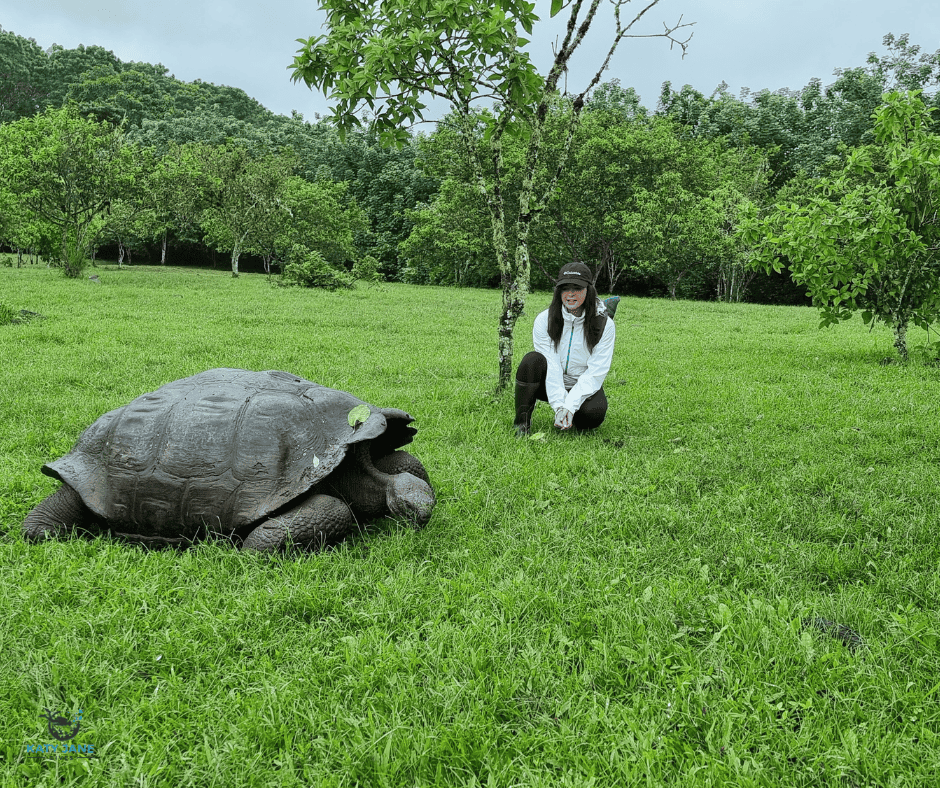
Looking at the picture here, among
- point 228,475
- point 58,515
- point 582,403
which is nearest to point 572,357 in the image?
point 582,403

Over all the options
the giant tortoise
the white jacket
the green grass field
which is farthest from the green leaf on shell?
the white jacket

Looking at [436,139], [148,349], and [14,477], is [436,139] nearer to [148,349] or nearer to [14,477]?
[148,349]

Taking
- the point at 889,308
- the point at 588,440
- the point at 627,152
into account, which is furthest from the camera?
the point at 627,152

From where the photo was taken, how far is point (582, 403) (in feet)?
18.9

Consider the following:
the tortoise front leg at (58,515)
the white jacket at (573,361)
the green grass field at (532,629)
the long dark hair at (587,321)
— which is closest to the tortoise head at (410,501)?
the green grass field at (532,629)

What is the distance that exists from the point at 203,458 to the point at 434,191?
41.3 metres

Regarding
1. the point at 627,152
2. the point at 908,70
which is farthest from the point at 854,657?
the point at 908,70

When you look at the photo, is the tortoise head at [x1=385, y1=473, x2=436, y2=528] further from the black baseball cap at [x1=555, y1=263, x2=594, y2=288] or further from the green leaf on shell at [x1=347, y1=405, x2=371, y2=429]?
the black baseball cap at [x1=555, y1=263, x2=594, y2=288]

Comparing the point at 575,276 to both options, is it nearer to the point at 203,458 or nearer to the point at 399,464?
the point at 399,464

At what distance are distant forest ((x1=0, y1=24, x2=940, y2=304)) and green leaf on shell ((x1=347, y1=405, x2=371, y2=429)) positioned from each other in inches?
306

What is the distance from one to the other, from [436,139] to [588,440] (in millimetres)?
30149

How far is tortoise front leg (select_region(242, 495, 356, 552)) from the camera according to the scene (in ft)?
10.7

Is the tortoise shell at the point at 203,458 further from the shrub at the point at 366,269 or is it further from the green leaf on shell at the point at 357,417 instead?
the shrub at the point at 366,269

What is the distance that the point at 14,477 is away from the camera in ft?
13.8
